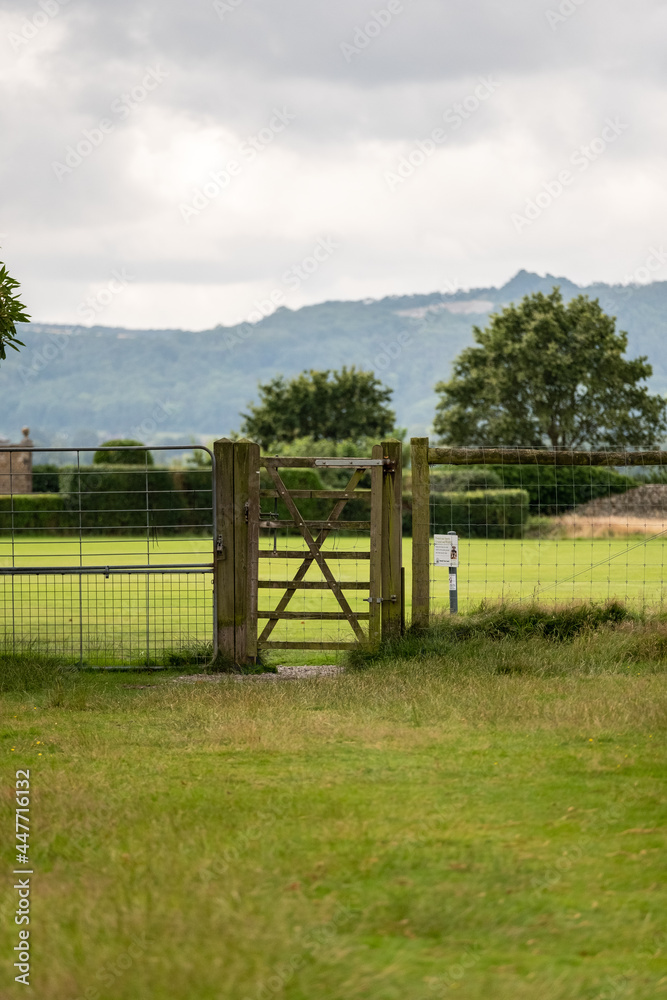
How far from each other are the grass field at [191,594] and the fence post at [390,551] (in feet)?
4.05

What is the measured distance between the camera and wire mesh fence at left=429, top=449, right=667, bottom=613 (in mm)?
12367

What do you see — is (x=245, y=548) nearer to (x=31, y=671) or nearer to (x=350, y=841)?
(x=31, y=671)

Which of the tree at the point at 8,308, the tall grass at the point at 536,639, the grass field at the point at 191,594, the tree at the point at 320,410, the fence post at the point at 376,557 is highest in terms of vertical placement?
the tree at the point at 320,410

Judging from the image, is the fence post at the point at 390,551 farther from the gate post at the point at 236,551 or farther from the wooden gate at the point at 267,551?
the gate post at the point at 236,551

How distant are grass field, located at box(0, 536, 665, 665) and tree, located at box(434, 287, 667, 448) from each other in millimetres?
28126

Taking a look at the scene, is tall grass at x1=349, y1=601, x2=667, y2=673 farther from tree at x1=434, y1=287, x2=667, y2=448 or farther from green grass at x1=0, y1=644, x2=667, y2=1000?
tree at x1=434, y1=287, x2=667, y2=448

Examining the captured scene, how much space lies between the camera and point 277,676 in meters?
10.7

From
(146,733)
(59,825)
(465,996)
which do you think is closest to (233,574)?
(146,733)

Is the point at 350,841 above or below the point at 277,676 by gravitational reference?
above

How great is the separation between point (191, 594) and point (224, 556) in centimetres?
1196

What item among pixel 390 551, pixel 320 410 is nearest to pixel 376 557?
pixel 390 551

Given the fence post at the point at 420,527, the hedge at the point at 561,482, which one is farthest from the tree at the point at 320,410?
the fence post at the point at 420,527

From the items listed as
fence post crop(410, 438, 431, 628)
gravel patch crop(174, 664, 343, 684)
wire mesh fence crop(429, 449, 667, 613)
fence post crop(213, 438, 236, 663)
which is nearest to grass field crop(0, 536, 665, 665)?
wire mesh fence crop(429, 449, 667, 613)

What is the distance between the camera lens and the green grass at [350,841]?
402 cm
